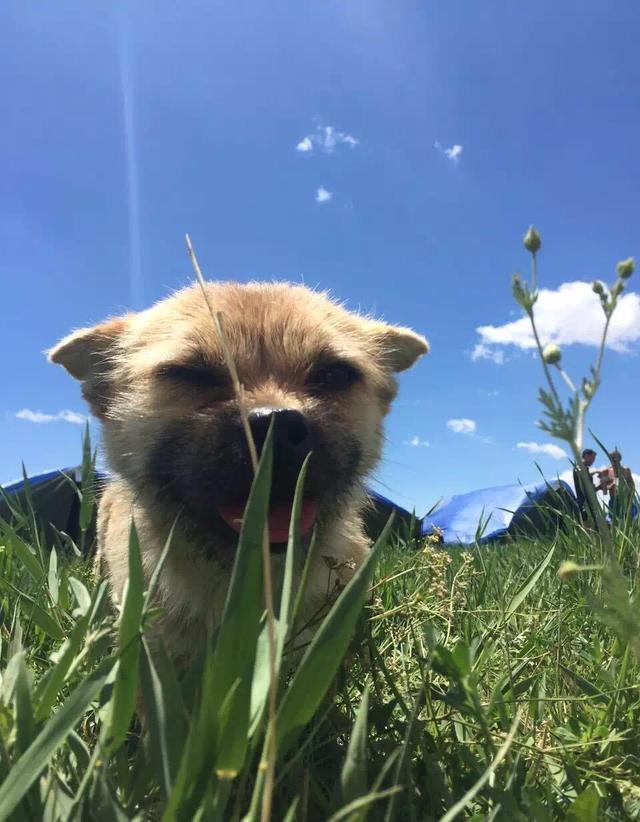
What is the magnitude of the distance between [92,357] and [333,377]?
1308mm

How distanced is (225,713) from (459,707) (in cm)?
50

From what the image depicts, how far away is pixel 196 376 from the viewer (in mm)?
2398

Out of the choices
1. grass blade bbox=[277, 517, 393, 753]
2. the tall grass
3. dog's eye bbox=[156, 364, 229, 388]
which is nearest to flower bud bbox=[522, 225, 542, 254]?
the tall grass

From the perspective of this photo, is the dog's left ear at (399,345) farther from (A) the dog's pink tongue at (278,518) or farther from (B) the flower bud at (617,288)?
(B) the flower bud at (617,288)

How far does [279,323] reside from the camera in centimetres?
261

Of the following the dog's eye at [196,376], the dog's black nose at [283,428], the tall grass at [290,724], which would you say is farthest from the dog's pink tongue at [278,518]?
the dog's eye at [196,376]

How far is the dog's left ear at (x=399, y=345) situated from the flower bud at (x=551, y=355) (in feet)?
9.22

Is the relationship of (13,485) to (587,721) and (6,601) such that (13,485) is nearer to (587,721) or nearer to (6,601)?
(6,601)

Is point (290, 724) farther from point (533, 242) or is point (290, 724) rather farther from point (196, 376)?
point (196, 376)

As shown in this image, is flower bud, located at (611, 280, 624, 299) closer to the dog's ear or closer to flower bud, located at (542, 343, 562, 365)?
flower bud, located at (542, 343, 562, 365)

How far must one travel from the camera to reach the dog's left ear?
11.7ft

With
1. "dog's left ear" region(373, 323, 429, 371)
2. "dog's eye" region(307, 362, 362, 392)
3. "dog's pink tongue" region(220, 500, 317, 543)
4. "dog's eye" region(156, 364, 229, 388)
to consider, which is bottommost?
"dog's pink tongue" region(220, 500, 317, 543)

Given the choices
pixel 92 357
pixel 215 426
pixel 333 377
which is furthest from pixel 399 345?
pixel 215 426

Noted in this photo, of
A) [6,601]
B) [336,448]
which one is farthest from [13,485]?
[336,448]
